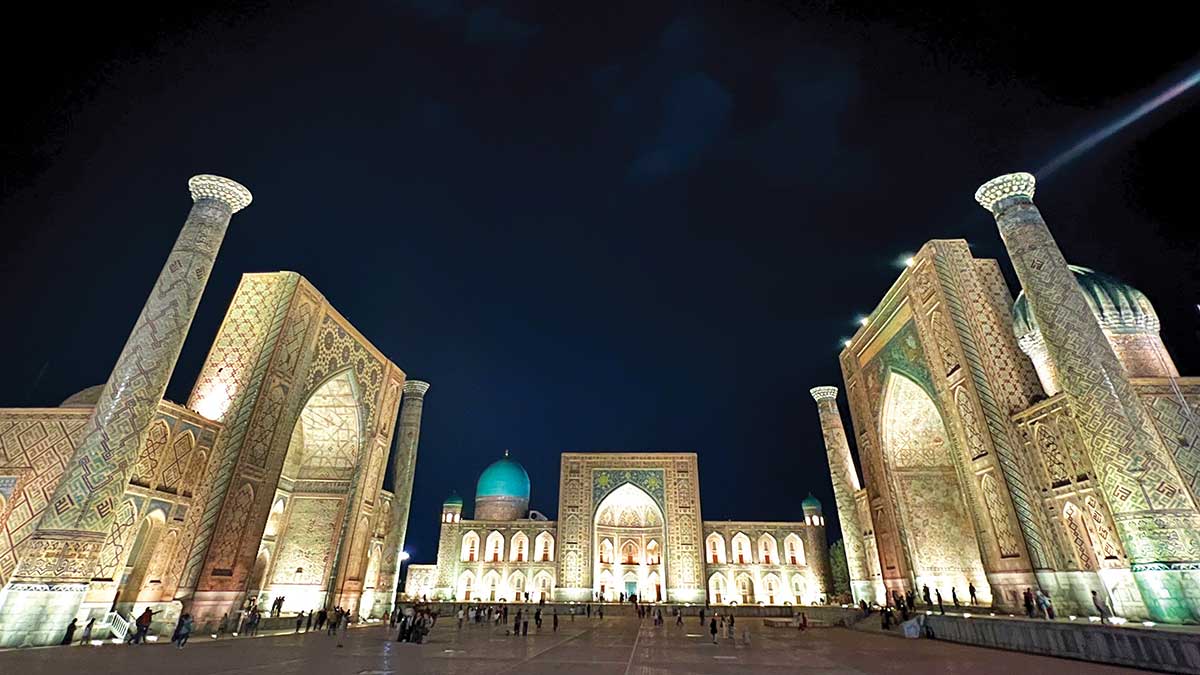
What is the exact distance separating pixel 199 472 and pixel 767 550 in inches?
1142

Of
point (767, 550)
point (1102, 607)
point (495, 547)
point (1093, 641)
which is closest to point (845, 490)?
point (767, 550)

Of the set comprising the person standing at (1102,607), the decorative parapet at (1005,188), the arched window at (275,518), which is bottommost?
the person standing at (1102,607)

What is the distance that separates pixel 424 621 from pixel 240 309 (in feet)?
29.2

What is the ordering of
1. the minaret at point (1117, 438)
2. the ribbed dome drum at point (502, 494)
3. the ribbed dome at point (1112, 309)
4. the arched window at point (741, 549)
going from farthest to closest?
the ribbed dome drum at point (502, 494)
the arched window at point (741, 549)
the ribbed dome at point (1112, 309)
the minaret at point (1117, 438)

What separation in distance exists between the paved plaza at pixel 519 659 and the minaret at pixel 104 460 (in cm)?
76

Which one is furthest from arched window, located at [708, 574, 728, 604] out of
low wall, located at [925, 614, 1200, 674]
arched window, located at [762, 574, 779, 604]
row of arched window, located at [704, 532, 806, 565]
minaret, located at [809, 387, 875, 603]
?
low wall, located at [925, 614, 1200, 674]

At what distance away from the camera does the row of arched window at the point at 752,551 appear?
103 feet

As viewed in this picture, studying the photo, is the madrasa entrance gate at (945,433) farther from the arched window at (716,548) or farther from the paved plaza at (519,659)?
the arched window at (716,548)

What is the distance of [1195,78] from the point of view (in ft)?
30.4

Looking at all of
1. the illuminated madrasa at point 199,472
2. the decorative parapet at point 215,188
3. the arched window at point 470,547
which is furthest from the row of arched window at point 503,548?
the decorative parapet at point 215,188

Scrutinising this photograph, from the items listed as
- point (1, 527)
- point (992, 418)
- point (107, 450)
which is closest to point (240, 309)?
point (107, 450)

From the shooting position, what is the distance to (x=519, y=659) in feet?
24.0

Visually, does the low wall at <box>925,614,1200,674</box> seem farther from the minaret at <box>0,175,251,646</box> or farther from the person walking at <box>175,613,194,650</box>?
the minaret at <box>0,175,251,646</box>

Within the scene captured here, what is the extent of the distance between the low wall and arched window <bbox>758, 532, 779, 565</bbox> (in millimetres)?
22114
